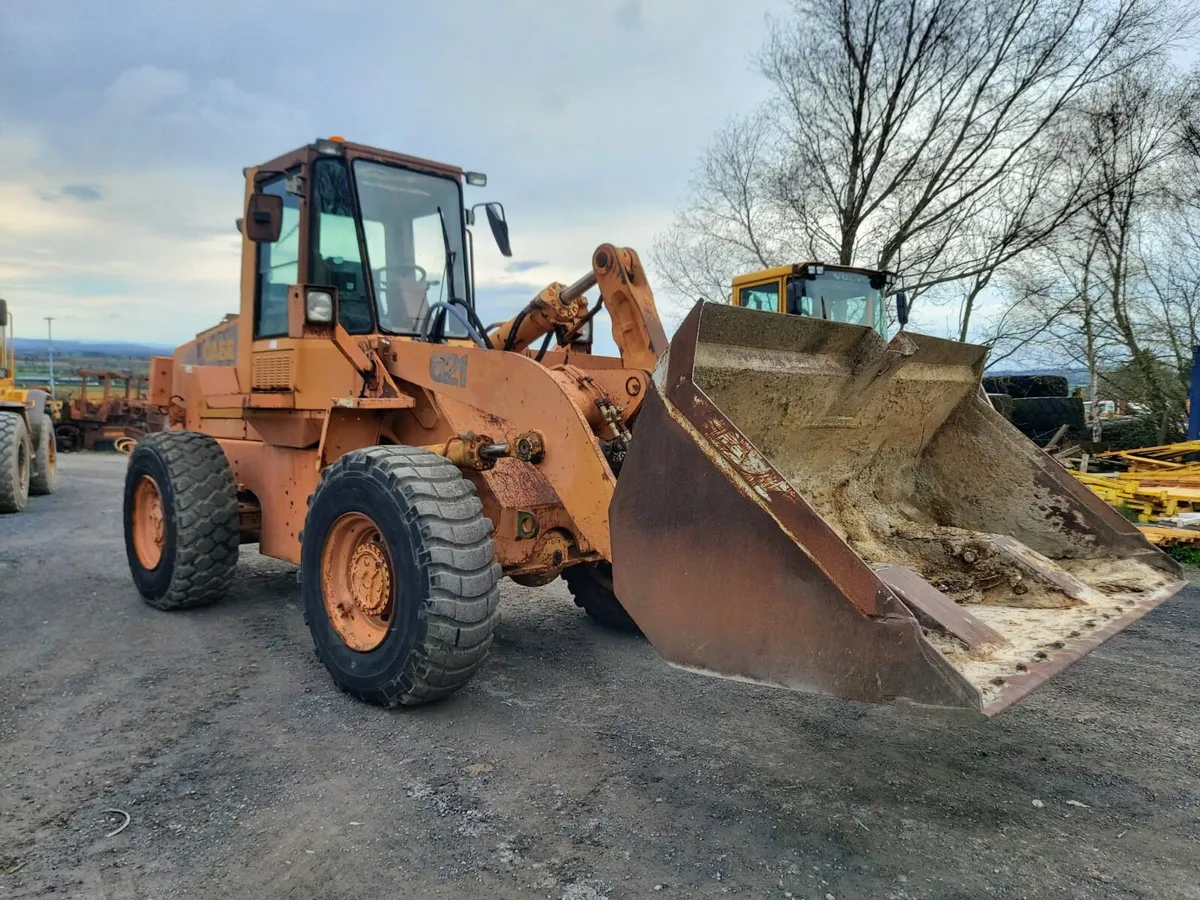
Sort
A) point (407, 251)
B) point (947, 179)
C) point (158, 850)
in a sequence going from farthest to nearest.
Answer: point (947, 179), point (407, 251), point (158, 850)

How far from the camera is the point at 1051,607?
3379 millimetres

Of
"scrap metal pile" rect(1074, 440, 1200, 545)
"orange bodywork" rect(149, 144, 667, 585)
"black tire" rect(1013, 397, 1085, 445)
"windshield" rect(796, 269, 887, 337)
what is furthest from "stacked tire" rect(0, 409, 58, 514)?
"black tire" rect(1013, 397, 1085, 445)

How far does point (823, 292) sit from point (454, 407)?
23.0 feet

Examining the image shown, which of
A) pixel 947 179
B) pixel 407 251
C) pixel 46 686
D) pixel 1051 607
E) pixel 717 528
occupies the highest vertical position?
pixel 947 179

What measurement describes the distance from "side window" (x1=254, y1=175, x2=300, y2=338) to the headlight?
51 centimetres

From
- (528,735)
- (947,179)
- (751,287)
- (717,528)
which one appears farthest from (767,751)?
(947,179)

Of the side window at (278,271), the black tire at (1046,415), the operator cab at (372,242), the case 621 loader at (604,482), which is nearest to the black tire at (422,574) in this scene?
the case 621 loader at (604,482)

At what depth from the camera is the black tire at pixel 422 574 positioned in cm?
348

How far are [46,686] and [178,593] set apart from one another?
1289 millimetres

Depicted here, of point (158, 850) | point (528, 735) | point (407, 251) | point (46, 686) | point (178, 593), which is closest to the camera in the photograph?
point (158, 850)

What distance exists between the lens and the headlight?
4492 mm

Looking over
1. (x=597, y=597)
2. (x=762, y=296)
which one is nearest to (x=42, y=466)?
(x=762, y=296)

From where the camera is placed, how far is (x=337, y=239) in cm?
485

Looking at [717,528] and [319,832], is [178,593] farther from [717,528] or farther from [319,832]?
[717,528]
